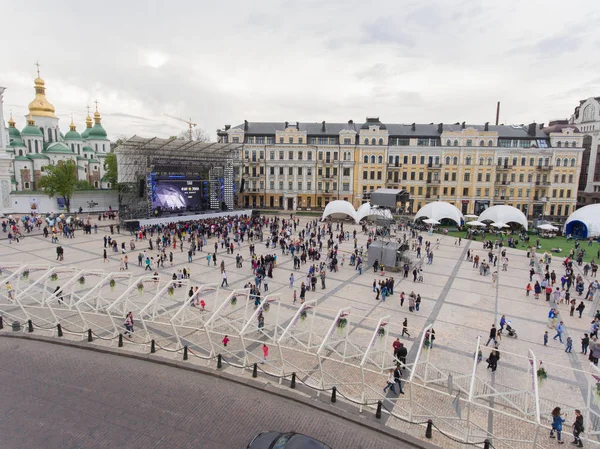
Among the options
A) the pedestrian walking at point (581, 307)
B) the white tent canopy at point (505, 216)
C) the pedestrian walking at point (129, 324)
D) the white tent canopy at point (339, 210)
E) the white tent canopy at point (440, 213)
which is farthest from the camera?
the white tent canopy at point (339, 210)

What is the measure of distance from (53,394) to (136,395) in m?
2.52

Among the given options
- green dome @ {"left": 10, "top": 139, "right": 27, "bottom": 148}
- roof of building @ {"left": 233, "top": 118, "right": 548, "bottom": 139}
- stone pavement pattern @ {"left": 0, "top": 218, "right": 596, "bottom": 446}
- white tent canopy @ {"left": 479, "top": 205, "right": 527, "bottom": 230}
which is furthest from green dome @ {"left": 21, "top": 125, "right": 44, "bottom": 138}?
white tent canopy @ {"left": 479, "top": 205, "right": 527, "bottom": 230}

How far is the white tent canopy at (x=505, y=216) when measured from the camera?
45781mm

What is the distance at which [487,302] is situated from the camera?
21.4m

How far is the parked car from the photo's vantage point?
825cm

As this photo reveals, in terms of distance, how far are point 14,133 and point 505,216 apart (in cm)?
9927

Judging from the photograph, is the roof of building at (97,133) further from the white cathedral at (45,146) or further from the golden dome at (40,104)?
the golden dome at (40,104)

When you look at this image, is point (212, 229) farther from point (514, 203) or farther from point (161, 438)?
point (514, 203)

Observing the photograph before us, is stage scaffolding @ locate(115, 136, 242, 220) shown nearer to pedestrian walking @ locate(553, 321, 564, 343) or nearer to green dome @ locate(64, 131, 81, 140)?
pedestrian walking @ locate(553, 321, 564, 343)

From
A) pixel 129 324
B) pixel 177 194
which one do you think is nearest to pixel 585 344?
pixel 129 324

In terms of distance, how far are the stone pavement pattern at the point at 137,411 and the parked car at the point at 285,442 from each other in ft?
3.07

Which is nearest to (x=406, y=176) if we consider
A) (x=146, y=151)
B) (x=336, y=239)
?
(x=336, y=239)

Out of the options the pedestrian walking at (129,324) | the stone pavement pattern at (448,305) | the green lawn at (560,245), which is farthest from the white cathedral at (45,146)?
the green lawn at (560,245)

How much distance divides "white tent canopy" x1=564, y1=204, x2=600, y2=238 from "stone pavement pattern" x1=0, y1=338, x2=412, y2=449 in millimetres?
45733
